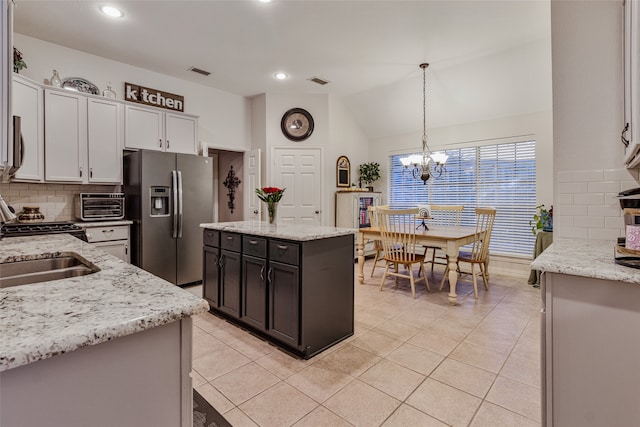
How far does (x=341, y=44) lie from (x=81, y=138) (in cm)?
311

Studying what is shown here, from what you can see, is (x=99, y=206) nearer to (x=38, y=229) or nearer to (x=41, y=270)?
(x=38, y=229)

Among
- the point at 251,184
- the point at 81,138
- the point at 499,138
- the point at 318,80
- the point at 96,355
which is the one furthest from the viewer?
the point at 251,184

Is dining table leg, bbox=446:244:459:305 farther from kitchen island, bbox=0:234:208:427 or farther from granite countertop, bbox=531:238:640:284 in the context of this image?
kitchen island, bbox=0:234:208:427

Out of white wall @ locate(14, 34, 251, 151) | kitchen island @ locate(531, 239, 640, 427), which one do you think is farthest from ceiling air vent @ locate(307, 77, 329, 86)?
kitchen island @ locate(531, 239, 640, 427)

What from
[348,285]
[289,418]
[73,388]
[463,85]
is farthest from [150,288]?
[463,85]

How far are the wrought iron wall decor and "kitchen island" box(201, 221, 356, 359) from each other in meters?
2.77

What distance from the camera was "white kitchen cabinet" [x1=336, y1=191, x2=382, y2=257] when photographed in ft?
17.8

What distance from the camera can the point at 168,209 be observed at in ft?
12.6

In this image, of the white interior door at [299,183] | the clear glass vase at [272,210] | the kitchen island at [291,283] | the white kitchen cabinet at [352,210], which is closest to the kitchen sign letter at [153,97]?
the white interior door at [299,183]

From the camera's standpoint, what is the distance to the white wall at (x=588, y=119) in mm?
1803

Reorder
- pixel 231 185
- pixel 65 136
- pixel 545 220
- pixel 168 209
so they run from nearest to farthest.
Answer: pixel 65 136 → pixel 168 209 → pixel 545 220 → pixel 231 185

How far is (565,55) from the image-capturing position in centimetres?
195

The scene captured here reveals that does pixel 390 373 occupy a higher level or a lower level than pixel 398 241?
lower

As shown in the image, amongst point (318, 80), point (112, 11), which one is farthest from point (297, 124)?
point (112, 11)
